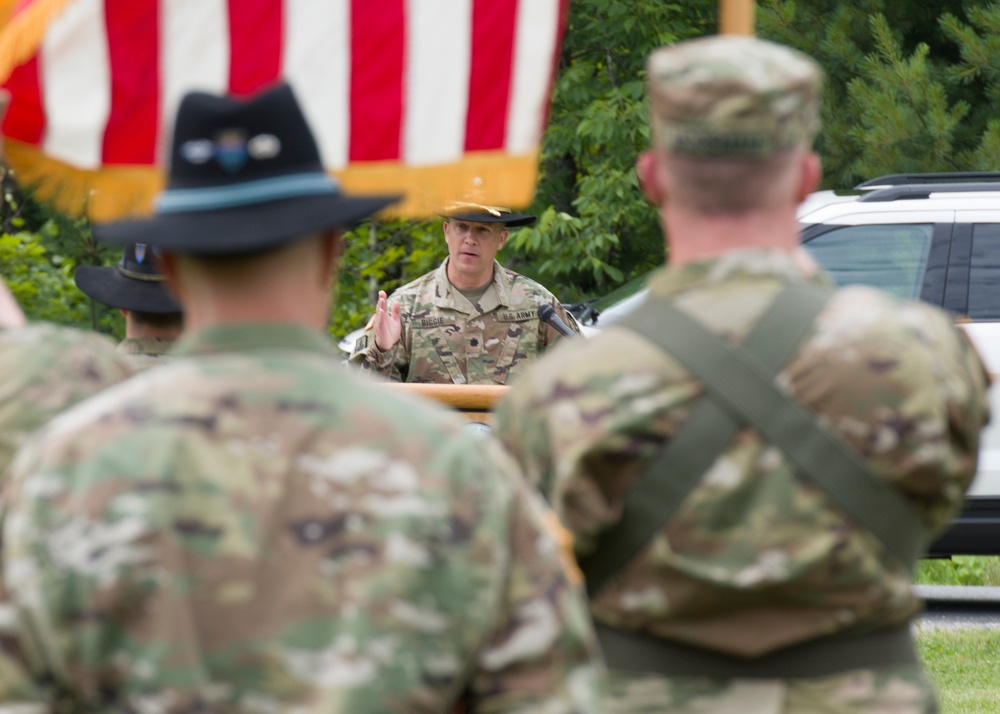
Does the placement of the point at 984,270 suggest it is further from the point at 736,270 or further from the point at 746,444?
the point at 746,444

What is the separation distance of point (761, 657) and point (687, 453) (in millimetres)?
341

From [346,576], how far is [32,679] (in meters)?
0.37

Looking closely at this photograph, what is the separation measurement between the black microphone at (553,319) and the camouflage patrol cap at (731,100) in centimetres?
501

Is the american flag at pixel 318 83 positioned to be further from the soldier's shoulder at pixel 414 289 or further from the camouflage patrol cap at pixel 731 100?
the soldier's shoulder at pixel 414 289

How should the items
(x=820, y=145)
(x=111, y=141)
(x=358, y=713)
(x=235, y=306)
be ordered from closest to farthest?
(x=358, y=713), (x=235, y=306), (x=111, y=141), (x=820, y=145)

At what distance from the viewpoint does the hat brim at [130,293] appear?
3838 millimetres

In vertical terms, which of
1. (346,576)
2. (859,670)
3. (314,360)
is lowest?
(859,670)

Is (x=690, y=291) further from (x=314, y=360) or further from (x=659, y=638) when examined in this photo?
(x=314, y=360)

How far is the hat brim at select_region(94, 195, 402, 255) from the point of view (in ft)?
6.24

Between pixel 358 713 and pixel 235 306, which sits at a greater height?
pixel 235 306

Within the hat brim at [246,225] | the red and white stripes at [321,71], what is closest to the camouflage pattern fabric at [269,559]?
the hat brim at [246,225]

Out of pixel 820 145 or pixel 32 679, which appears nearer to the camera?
pixel 32 679

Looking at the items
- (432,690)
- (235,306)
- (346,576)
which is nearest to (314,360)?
(235,306)

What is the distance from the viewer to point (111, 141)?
3.86m
